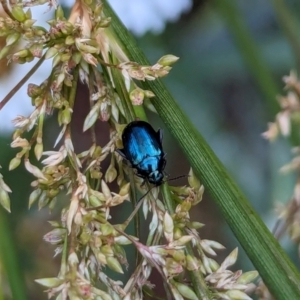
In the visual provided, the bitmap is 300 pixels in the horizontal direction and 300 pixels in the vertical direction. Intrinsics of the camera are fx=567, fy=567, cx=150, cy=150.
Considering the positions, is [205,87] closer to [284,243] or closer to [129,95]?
[284,243]

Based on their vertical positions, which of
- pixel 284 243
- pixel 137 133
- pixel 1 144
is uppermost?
pixel 1 144

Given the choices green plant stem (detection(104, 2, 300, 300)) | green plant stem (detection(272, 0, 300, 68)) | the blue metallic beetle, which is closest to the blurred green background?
green plant stem (detection(272, 0, 300, 68))

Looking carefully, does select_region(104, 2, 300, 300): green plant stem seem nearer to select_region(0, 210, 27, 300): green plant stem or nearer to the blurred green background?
select_region(0, 210, 27, 300): green plant stem

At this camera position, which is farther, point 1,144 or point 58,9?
point 1,144

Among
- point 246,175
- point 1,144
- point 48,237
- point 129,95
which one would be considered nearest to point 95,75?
point 129,95

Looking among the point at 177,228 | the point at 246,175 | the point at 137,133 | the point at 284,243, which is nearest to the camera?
the point at 177,228

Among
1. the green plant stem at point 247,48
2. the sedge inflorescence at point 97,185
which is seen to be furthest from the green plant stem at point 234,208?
the green plant stem at point 247,48

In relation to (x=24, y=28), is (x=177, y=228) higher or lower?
lower
